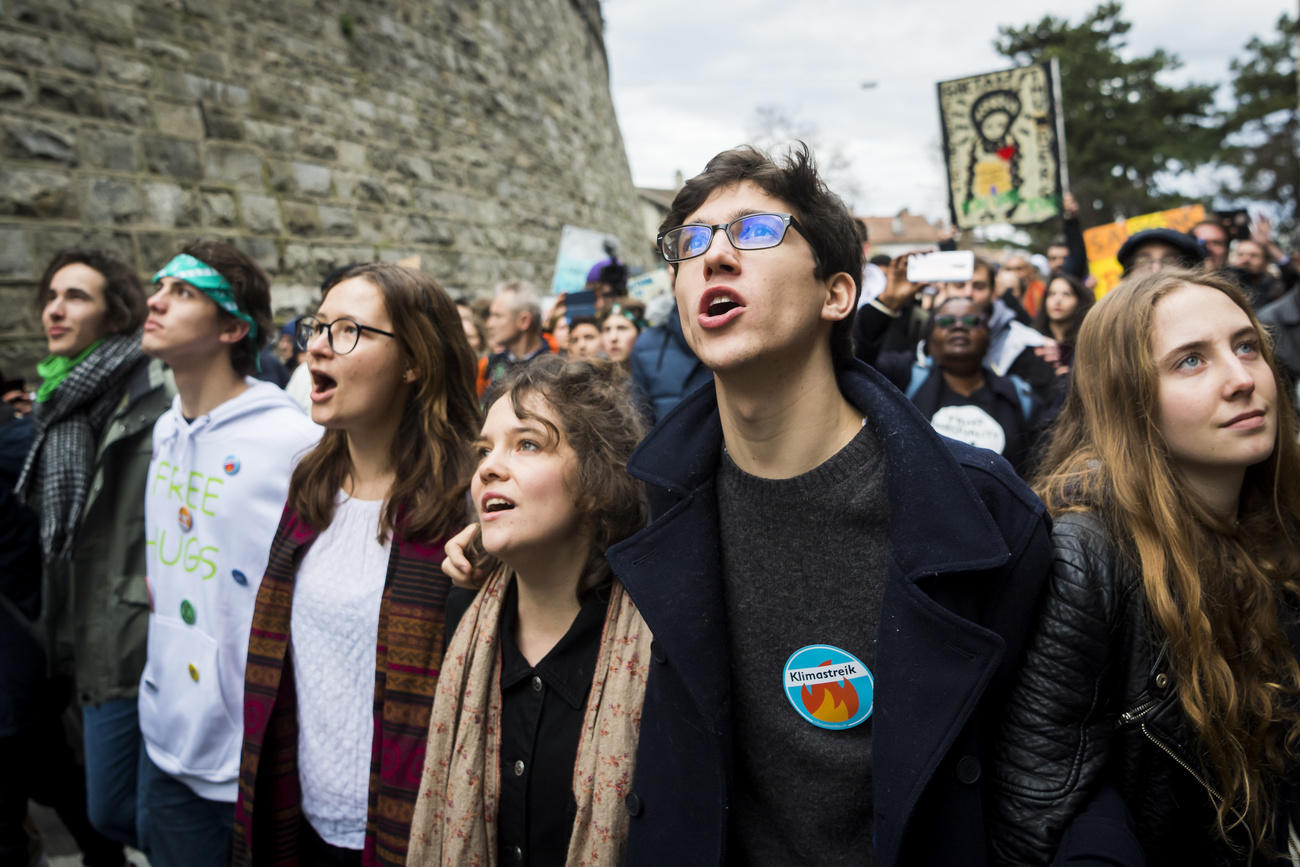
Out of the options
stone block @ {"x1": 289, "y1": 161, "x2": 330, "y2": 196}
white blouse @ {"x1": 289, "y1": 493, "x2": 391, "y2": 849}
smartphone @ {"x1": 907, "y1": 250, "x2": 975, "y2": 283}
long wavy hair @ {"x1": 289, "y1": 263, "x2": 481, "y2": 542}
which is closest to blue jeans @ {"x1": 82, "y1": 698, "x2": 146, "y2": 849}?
white blouse @ {"x1": 289, "y1": 493, "x2": 391, "y2": 849}

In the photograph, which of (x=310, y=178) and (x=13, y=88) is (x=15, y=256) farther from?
(x=310, y=178)

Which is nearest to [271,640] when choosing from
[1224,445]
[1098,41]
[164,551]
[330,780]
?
[330,780]

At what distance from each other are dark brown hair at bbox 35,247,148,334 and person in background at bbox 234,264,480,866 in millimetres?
1443

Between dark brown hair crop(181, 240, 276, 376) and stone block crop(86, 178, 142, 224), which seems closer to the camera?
dark brown hair crop(181, 240, 276, 376)

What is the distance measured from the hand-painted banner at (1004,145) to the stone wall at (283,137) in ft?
17.5

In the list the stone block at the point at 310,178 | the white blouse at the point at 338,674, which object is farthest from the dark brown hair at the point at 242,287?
the stone block at the point at 310,178

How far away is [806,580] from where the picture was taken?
1.58 metres

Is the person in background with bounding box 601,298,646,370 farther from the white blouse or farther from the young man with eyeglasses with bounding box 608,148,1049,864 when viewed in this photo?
the young man with eyeglasses with bounding box 608,148,1049,864

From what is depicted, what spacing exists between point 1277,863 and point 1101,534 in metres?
0.75

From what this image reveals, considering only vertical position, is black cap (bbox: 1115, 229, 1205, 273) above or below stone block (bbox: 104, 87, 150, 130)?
below

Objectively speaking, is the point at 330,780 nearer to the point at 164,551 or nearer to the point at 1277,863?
the point at 164,551

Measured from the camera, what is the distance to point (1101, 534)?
1622mm

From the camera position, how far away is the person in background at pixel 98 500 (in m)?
2.85

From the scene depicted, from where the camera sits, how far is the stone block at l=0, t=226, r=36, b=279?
477cm
